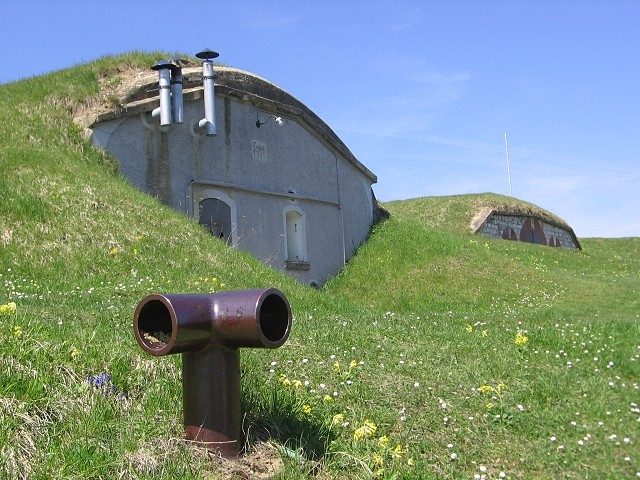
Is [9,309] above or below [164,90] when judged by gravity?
below

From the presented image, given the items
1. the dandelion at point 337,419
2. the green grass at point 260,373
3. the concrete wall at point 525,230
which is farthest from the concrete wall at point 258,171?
the concrete wall at point 525,230

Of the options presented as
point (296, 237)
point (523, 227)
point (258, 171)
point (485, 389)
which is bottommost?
point (485, 389)

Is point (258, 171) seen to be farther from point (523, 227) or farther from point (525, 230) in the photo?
point (525, 230)

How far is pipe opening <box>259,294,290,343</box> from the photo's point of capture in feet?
15.5

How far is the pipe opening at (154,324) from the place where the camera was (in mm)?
4586

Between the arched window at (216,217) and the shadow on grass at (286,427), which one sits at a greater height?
the arched window at (216,217)

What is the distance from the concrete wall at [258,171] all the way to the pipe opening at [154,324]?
11093mm

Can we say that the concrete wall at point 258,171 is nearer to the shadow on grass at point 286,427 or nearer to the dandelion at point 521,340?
the dandelion at point 521,340

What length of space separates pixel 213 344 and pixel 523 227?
32.0 m

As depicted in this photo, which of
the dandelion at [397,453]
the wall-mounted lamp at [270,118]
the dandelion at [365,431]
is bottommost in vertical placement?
the dandelion at [397,453]

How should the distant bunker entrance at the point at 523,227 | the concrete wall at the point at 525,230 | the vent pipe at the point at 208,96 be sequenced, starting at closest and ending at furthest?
the vent pipe at the point at 208,96, the distant bunker entrance at the point at 523,227, the concrete wall at the point at 525,230

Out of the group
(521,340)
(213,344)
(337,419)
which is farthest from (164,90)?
(213,344)

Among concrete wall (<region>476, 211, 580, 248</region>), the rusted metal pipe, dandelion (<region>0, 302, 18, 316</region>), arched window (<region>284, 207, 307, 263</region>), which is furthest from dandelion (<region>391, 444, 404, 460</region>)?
concrete wall (<region>476, 211, 580, 248</region>)

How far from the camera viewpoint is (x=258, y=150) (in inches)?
719
